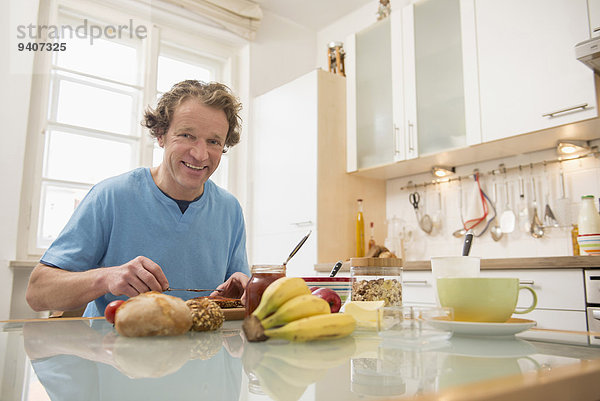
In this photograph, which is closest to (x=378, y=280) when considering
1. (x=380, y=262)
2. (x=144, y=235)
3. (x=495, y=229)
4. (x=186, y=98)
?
(x=380, y=262)

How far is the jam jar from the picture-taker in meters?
0.83

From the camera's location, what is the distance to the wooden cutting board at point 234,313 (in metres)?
0.96

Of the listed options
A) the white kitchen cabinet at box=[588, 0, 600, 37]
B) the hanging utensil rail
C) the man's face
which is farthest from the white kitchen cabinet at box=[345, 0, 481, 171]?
the man's face

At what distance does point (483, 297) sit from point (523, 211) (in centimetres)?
228

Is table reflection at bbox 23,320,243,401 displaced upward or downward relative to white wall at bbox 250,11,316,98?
downward

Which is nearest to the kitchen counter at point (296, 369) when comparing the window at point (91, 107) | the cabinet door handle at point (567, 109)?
the cabinet door handle at point (567, 109)

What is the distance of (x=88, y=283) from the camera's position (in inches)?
46.4

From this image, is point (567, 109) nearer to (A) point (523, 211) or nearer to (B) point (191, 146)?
(A) point (523, 211)

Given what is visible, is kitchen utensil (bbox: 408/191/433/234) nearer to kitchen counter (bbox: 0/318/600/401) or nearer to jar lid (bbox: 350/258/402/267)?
jar lid (bbox: 350/258/402/267)

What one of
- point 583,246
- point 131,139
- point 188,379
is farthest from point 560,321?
point 131,139

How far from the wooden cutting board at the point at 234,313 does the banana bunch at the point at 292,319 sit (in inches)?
14.1

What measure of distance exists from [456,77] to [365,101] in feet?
2.40

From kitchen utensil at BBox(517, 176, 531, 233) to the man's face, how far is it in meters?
1.93

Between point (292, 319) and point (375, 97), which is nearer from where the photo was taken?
point (292, 319)
